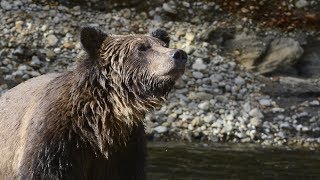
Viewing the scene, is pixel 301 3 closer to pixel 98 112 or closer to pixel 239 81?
pixel 239 81

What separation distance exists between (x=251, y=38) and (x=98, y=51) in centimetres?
1038

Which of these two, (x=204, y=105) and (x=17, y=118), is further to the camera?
(x=204, y=105)

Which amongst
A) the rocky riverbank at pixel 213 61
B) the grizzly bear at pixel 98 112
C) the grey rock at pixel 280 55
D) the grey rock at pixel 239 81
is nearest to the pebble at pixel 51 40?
the rocky riverbank at pixel 213 61

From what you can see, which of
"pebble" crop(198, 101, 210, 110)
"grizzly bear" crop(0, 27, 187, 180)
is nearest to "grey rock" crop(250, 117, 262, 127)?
"pebble" crop(198, 101, 210, 110)

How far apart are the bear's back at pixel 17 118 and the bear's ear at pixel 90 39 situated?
0.59 m

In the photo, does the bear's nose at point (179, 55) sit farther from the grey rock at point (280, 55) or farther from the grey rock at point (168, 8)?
the grey rock at point (168, 8)

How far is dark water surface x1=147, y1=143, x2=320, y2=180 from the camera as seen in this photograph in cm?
1045

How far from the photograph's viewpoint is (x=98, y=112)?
20.4ft

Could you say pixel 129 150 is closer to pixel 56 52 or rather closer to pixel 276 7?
pixel 56 52

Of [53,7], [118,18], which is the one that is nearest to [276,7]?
[118,18]

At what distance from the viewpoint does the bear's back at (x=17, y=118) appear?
252 inches

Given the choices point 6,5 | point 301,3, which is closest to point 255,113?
point 301,3

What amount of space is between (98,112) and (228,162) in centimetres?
545

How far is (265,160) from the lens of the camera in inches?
461
